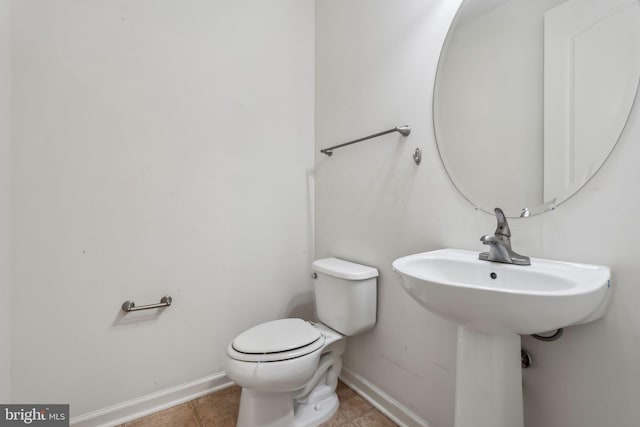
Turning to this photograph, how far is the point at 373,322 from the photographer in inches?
52.0

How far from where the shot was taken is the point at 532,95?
0.84 metres

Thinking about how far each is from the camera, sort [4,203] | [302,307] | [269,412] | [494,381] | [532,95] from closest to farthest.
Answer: [494,381] < [532,95] < [4,203] < [269,412] < [302,307]

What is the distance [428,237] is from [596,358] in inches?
22.4

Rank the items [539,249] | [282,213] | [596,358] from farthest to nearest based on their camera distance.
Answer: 1. [282,213]
2. [539,249]
3. [596,358]

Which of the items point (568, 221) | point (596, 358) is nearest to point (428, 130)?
point (568, 221)

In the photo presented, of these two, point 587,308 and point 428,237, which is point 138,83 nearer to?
point 428,237

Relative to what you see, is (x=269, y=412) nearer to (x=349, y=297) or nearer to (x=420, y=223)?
Answer: (x=349, y=297)

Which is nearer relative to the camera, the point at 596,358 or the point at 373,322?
the point at 596,358

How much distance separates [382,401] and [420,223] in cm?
88

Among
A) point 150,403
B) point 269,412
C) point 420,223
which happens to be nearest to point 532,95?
point 420,223

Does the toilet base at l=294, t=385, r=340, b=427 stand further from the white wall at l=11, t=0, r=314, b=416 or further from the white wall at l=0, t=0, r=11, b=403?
the white wall at l=0, t=0, r=11, b=403

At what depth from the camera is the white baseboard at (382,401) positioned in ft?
3.76

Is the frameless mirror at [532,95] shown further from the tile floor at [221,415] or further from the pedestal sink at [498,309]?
the tile floor at [221,415]

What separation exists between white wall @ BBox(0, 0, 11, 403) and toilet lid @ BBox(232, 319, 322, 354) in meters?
0.83
